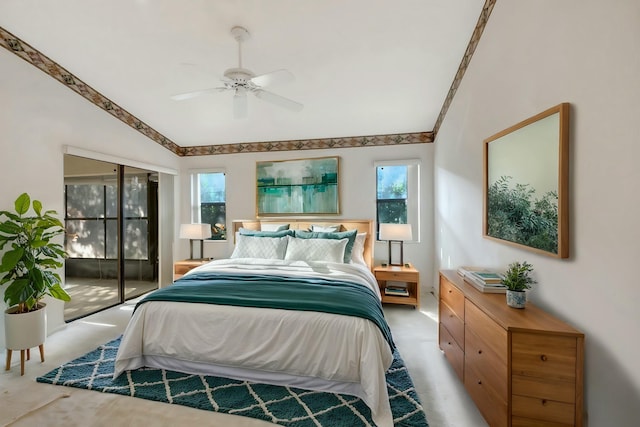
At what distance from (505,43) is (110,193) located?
4.71m

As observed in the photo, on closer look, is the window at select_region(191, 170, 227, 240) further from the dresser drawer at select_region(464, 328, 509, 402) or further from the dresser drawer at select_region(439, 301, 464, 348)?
the dresser drawer at select_region(464, 328, 509, 402)

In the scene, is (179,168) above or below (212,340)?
above

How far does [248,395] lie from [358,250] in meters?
2.25

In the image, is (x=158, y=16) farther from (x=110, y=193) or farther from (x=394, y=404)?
(x=394, y=404)

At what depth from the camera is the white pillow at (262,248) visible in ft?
12.3

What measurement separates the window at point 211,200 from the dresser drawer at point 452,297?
3742mm

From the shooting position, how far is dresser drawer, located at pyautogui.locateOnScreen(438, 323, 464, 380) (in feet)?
6.87

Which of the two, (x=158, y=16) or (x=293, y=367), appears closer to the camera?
(x=293, y=367)

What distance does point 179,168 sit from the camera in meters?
5.21

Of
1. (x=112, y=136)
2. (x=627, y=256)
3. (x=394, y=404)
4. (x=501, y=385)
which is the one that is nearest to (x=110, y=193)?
(x=112, y=136)

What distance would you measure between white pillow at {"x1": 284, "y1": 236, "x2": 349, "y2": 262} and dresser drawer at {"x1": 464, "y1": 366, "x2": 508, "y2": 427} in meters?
1.84

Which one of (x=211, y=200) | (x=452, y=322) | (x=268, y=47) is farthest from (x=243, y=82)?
(x=211, y=200)

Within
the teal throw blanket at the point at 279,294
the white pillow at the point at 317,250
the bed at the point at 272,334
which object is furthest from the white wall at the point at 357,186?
the teal throw blanket at the point at 279,294

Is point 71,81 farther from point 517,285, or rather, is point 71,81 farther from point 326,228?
point 517,285
